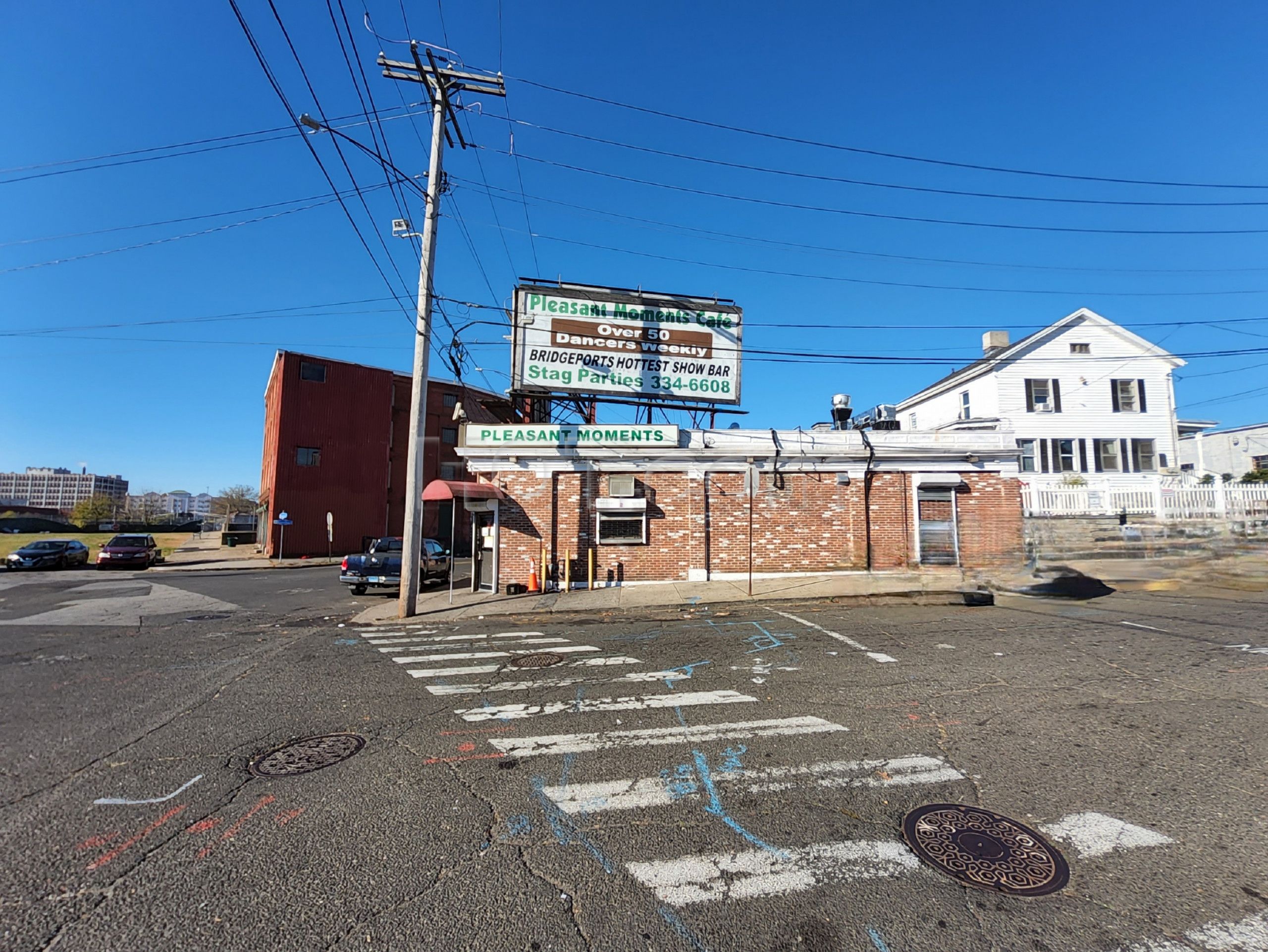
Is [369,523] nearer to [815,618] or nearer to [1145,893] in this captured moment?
[815,618]

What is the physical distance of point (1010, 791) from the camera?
401 centimetres

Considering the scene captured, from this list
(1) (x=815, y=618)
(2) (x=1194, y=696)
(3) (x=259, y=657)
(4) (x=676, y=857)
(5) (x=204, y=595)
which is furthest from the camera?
(5) (x=204, y=595)

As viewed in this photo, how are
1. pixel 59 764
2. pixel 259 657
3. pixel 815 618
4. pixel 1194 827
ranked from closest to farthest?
pixel 1194 827 → pixel 59 764 → pixel 259 657 → pixel 815 618

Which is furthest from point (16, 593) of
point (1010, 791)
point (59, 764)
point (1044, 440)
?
point (1044, 440)

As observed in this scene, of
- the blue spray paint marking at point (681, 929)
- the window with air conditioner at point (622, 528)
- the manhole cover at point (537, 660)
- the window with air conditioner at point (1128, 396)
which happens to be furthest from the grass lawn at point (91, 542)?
the window with air conditioner at point (1128, 396)

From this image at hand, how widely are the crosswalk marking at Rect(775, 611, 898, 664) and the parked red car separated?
31.6 meters

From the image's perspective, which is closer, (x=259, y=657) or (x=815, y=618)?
(x=259, y=657)

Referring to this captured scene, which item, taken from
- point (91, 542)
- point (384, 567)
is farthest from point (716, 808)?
point (91, 542)

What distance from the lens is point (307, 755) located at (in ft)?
15.8

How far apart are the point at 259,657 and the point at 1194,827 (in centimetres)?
1035

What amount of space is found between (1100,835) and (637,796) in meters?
2.82

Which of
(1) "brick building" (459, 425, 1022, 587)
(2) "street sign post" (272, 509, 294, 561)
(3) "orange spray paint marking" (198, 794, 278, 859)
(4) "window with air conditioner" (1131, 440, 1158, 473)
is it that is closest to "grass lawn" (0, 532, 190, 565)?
(2) "street sign post" (272, 509, 294, 561)

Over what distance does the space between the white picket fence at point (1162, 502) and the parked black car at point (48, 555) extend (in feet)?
132

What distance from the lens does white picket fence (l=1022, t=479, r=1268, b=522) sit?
1748 centimetres
